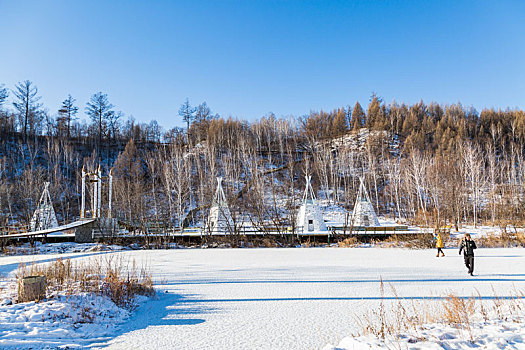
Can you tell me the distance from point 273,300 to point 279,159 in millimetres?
53582

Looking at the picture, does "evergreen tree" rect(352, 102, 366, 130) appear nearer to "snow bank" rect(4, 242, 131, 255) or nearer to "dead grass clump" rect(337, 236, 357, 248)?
"dead grass clump" rect(337, 236, 357, 248)

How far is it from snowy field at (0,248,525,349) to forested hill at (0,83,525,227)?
1974 cm

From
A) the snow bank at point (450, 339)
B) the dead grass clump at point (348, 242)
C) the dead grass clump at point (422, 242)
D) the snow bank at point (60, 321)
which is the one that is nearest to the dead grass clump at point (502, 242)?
the dead grass clump at point (422, 242)

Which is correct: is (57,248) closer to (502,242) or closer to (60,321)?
(60,321)

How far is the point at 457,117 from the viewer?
251 ft

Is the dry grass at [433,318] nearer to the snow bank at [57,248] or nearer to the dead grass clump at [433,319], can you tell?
the dead grass clump at [433,319]

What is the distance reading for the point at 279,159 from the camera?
59.8 m

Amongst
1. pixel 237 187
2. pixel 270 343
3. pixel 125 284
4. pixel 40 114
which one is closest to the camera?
pixel 270 343

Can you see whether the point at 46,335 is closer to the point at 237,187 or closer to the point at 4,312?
the point at 4,312

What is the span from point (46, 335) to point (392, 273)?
28.4 feet

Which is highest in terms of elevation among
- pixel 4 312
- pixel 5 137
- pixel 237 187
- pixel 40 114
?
pixel 40 114

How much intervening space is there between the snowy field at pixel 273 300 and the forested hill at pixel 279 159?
1974 cm

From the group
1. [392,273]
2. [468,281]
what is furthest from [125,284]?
[468,281]

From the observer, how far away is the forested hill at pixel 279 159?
38344 millimetres
